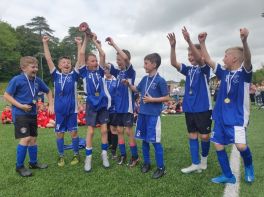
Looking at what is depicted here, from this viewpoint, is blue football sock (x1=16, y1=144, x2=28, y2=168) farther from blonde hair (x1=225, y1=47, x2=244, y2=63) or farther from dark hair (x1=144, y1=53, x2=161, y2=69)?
blonde hair (x1=225, y1=47, x2=244, y2=63)

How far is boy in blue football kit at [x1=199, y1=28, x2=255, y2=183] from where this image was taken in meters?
5.35

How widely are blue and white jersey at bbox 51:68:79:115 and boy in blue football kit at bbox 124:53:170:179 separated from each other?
1.52 metres

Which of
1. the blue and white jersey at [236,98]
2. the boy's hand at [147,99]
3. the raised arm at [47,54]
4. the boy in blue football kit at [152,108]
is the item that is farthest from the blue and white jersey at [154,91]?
the raised arm at [47,54]

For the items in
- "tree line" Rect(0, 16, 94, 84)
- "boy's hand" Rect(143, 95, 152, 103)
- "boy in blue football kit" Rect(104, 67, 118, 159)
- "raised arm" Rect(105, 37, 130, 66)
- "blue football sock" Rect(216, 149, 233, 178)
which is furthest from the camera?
"tree line" Rect(0, 16, 94, 84)

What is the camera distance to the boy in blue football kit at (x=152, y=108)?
6.10m

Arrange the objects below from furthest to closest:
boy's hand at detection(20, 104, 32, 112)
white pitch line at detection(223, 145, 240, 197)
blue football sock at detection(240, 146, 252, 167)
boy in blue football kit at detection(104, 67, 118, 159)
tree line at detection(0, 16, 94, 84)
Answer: tree line at detection(0, 16, 94, 84) < boy in blue football kit at detection(104, 67, 118, 159) < boy's hand at detection(20, 104, 32, 112) < blue football sock at detection(240, 146, 252, 167) < white pitch line at detection(223, 145, 240, 197)

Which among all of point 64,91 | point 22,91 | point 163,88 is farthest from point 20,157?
point 163,88

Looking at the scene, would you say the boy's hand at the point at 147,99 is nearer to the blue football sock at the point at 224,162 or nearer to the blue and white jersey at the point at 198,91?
the blue and white jersey at the point at 198,91

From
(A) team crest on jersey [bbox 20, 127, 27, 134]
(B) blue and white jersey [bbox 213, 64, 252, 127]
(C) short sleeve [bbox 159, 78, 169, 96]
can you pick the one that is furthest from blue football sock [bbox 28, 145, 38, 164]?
(B) blue and white jersey [bbox 213, 64, 252, 127]

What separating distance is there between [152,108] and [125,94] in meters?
0.98

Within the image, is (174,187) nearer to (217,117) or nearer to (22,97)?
(217,117)

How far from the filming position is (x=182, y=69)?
21.2ft

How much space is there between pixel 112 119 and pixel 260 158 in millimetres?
3301

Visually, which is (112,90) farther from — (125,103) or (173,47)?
(173,47)
